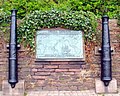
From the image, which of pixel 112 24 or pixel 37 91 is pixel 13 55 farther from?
pixel 112 24

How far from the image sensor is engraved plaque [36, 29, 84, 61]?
669 centimetres

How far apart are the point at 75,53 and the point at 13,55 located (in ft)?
4.64

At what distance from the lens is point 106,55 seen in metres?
6.50

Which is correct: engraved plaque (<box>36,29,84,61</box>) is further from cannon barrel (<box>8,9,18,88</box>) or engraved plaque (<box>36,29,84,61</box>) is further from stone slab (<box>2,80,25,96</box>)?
stone slab (<box>2,80,25,96</box>)

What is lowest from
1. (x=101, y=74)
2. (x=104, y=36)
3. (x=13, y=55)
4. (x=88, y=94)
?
(x=88, y=94)

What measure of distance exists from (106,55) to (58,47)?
1111 mm

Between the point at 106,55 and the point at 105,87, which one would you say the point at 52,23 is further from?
the point at 105,87

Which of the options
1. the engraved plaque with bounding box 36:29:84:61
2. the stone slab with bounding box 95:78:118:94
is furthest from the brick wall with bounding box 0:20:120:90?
the stone slab with bounding box 95:78:118:94

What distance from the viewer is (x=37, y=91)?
659 cm

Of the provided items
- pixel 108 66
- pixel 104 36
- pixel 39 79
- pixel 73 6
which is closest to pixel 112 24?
pixel 104 36

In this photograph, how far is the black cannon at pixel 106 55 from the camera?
642cm

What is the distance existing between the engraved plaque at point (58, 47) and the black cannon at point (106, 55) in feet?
1.69

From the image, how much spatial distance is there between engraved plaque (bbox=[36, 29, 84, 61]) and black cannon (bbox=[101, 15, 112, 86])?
20.2 inches

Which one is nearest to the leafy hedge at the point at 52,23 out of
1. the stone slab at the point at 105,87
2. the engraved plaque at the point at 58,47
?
the engraved plaque at the point at 58,47
